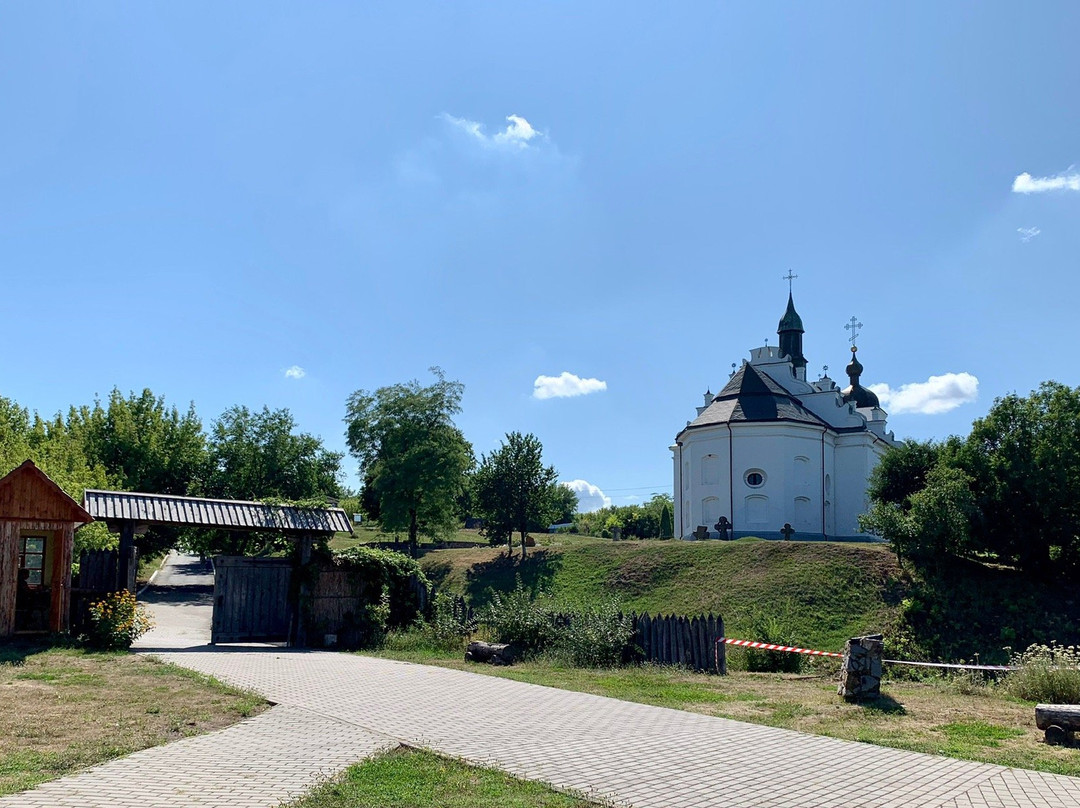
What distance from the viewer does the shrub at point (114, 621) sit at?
16.2 meters

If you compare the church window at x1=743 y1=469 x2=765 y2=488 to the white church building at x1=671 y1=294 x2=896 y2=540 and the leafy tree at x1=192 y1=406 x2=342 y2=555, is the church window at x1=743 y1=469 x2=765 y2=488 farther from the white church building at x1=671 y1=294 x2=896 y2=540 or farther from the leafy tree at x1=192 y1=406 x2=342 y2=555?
the leafy tree at x1=192 y1=406 x2=342 y2=555

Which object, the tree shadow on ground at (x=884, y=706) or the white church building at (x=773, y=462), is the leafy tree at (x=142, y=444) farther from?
the tree shadow on ground at (x=884, y=706)

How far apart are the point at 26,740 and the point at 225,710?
2.35 metres

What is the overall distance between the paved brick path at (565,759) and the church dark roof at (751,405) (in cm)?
3488

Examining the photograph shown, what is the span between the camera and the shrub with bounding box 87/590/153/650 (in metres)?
16.2

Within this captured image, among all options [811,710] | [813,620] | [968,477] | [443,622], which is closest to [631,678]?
[811,710]

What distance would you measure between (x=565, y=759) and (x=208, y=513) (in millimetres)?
13296

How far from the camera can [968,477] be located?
3080 centimetres

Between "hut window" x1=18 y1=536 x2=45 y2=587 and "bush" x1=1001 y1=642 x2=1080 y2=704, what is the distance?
59.4 feet

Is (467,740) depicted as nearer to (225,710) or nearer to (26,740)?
(225,710)

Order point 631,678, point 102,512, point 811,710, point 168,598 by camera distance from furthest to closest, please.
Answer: point 168,598, point 102,512, point 631,678, point 811,710

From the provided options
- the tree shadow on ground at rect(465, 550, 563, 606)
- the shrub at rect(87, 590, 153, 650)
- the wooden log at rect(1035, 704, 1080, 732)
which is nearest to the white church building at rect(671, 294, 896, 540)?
the tree shadow on ground at rect(465, 550, 563, 606)

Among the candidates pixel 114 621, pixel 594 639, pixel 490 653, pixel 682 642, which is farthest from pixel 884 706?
pixel 114 621

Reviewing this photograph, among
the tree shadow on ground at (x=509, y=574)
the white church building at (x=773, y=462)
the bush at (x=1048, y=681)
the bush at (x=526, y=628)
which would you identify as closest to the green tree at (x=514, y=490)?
the tree shadow on ground at (x=509, y=574)
